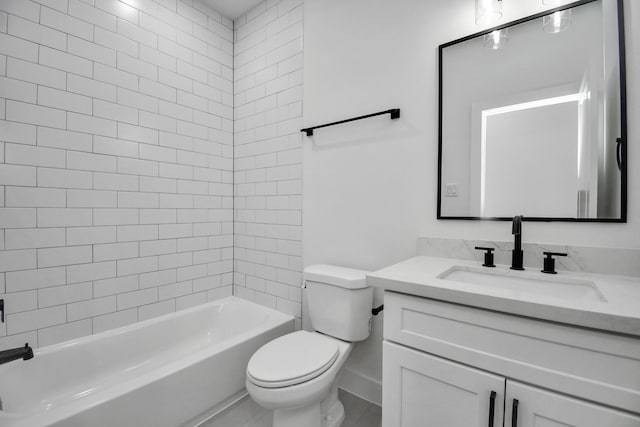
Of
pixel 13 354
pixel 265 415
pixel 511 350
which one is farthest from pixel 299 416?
pixel 13 354

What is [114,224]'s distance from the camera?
1811mm

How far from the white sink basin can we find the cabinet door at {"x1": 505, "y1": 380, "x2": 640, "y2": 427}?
0.96 ft

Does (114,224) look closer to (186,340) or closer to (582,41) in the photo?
(186,340)

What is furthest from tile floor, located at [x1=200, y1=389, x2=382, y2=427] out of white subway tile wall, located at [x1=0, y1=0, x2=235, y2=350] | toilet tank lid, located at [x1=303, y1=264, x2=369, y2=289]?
white subway tile wall, located at [x1=0, y1=0, x2=235, y2=350]

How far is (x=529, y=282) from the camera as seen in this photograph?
1104 mm

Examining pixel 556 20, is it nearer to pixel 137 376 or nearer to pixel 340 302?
pixel 340 302

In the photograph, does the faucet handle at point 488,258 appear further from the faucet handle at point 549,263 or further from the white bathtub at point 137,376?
the white bathtub at point 137,376

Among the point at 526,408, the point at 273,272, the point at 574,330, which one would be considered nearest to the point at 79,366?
the point at 273,272

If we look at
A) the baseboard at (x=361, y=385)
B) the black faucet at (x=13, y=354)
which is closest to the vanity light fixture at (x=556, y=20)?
the baseboard at (x=361, y=385)

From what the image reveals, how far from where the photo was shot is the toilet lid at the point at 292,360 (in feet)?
3.93

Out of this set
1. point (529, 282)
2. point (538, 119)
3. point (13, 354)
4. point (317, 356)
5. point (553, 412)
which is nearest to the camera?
point (553, 412)

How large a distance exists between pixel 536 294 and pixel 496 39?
1.15 metres

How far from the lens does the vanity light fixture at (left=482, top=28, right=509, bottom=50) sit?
1.29 meters

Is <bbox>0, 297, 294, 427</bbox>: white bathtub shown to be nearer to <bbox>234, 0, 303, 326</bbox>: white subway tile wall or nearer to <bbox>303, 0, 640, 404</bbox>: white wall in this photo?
<bbox>234, 0, 303, 326</bbox>: white subway tile wall
